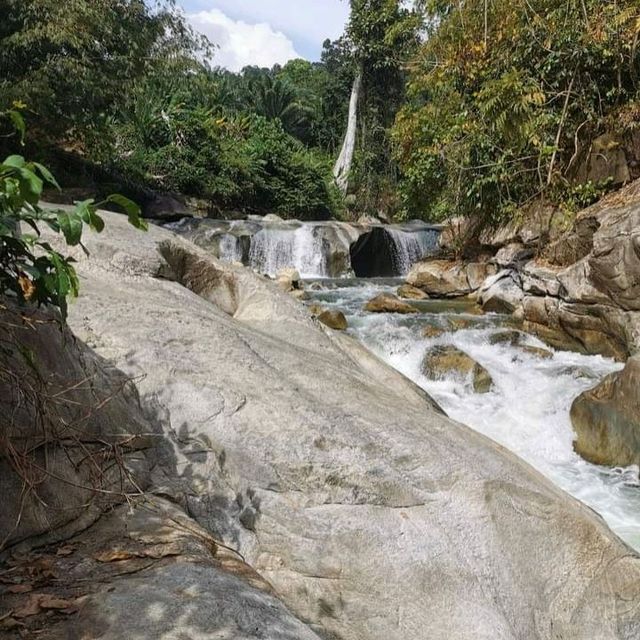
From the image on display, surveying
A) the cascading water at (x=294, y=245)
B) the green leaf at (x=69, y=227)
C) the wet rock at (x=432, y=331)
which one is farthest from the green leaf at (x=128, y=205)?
the cascading water at (x=294, y=245)

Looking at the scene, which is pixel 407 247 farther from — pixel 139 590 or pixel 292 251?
pixel 139 590

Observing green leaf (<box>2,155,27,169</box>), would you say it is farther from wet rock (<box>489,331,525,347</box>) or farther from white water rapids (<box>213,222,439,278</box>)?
white water rapids (<box>213,222,439,278</box>)

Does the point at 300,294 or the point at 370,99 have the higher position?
the point at 370,99

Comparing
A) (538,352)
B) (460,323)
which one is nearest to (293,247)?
(460,323)

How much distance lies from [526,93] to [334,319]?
6477 millimetres

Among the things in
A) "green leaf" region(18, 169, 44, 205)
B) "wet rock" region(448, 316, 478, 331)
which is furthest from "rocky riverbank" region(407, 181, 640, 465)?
"green leaf" region(18, 169, 44, 205)

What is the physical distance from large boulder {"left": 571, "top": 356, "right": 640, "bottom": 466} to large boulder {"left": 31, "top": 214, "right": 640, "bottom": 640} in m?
3.74

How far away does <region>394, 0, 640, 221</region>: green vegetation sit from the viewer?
12.9 meters

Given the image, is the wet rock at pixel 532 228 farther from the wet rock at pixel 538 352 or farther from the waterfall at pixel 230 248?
the waterfall at pixel 230 248

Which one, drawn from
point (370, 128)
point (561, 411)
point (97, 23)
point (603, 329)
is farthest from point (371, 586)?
point (370, 128)

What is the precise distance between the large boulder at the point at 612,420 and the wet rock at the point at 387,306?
4.93 metres

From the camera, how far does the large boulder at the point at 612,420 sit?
6.91m

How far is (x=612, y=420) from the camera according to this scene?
7.22 m

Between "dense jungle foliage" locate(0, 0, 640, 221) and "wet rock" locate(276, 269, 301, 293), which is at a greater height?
"dense jungle foliage" locate(0, 0, 640, 221)
